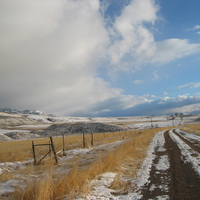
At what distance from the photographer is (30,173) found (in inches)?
405

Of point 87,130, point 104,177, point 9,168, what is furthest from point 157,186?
point 87,130

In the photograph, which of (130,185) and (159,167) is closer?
(130,185)

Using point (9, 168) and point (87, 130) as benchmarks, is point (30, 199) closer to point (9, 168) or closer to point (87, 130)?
point (9, 168)

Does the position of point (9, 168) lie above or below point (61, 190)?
below

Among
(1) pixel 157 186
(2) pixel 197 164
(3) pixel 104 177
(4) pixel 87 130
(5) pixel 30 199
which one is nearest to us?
(5) pixel 30 199

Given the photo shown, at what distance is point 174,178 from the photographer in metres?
7.25

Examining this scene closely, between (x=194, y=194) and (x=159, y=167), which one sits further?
(x=159, y=167)

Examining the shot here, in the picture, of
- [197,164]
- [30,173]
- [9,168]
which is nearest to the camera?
[197,164]

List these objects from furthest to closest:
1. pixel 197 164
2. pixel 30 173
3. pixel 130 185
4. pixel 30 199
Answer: pixel 30 173, pixel 197 164, pixel 130 185, pixel 30 199

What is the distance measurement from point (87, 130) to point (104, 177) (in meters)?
88.4

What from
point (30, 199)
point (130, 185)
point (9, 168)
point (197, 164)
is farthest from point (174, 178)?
point (9, 168)

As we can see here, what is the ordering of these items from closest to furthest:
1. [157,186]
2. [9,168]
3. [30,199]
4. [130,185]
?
1. [30,199]
2. [157,186]
3. [130,185]
4. [9,168]

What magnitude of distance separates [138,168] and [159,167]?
1.11 m

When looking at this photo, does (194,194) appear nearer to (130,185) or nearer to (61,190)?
(130,185)
